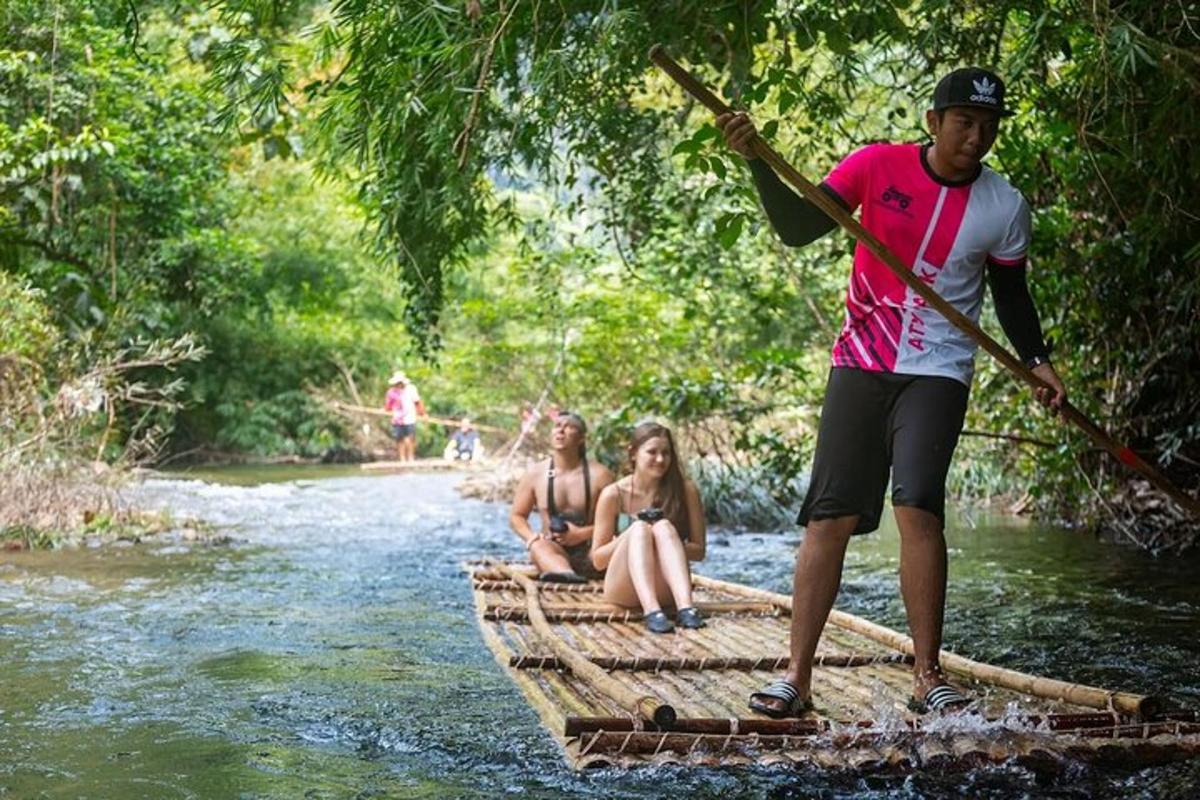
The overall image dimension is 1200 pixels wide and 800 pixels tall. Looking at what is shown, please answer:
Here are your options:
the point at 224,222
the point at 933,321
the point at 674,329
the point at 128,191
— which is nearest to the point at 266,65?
the point at 933,321

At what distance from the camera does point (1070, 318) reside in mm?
8258

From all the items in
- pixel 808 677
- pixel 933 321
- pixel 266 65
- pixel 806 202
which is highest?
pixel 266 65

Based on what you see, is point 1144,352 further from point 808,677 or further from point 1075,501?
point 808,677

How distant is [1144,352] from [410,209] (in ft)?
13.4

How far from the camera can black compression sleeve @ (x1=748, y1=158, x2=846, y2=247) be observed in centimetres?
380

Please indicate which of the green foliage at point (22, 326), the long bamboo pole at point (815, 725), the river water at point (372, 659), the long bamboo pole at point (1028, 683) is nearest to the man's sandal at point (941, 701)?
the long bamboo pole at point (815, 725)

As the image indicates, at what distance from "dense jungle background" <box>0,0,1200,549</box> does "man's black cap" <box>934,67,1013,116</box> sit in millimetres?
976

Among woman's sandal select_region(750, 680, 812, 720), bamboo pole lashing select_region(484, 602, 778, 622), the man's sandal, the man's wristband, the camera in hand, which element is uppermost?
the man's wristband

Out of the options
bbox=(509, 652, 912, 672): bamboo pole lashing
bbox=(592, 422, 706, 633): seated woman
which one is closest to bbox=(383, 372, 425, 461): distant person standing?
bbox=(592, 422, 706, 633): seated woman

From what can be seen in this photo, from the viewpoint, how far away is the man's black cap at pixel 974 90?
3.69 meters

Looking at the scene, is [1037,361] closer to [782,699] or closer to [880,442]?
[880,442]

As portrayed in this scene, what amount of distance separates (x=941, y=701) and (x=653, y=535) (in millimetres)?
2018

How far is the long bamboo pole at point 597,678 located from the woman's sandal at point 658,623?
396 mm

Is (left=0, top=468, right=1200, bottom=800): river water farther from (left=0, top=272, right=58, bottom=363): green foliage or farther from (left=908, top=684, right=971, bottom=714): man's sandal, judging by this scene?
(left=0, top=272, right=58, bottom=363): green foliage
